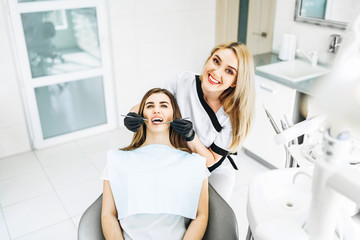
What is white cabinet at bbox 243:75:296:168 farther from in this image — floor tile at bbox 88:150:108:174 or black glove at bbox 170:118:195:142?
floor tile at bbox 88:150:108:174

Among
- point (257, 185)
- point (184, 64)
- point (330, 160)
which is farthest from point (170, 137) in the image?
point (184, 64)

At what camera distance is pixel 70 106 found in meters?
3.28

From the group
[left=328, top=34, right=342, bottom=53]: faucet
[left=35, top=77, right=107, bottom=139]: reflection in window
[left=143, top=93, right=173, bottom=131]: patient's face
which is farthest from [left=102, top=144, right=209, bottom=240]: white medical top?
[left=35, top=77, right=107, bottom=139]: reflection in window

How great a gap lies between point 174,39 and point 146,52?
0.33 metres

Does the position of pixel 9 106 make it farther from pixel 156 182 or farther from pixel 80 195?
pixel 156 182

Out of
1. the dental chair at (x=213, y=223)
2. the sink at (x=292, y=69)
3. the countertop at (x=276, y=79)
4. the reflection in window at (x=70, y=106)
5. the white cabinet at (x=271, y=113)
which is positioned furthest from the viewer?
the reflection in window at (x=70, y=106)

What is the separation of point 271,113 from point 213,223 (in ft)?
4.52

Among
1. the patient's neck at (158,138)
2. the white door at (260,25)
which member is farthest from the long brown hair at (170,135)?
the white door at (260,25)

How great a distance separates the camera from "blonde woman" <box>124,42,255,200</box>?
4.93ft

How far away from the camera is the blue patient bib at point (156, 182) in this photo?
1.43 m

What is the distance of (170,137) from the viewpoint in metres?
1.60

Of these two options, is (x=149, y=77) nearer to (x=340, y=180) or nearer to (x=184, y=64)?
(x=184, y=64)

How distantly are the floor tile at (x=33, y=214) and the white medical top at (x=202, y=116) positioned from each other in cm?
124

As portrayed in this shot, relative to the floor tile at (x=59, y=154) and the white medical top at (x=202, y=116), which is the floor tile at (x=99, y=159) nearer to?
the floor tile at (x=59, y=154)
